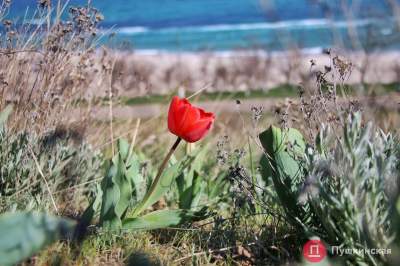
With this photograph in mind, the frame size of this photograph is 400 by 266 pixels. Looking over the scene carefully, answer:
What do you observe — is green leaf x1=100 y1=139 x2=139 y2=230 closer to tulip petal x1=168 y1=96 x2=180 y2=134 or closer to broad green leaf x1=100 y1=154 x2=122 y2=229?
broad green leaf x1=100 y1=154 x2=122 y2=229

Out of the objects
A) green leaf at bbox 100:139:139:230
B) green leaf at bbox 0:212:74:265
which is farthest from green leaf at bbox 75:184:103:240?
green leaf at bbox 0:212:74:265

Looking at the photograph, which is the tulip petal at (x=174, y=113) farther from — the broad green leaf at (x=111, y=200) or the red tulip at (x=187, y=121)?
the broad green leaf at (x=111, y=200)

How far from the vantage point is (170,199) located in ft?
11.8

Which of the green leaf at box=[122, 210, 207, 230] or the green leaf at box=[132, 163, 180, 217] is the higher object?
the green leaf at box=[132, 163, 180, 217]

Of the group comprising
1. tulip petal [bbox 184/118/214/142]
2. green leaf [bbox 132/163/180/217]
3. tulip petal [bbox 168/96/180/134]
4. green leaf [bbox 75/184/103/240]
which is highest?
tulip petal [bbox 168/96/180/134]

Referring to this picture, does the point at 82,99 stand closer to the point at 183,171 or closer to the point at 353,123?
the point at 183,171

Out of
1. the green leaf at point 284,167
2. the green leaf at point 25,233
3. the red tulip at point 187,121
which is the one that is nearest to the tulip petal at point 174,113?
the red tulip at point 187,121

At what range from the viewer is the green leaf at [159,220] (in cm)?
263

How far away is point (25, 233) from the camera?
6.03ft

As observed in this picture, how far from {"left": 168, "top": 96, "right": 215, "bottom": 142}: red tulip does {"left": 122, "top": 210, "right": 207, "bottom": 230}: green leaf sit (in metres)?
0.32

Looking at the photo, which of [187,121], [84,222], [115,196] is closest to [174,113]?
[187,121]

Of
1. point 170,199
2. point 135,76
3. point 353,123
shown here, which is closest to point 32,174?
point 170,199

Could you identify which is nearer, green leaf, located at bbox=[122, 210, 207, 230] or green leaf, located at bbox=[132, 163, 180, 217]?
green leaf, located at bbox=[122, 210, 207, 230]

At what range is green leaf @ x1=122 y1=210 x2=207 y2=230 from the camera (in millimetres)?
2627
